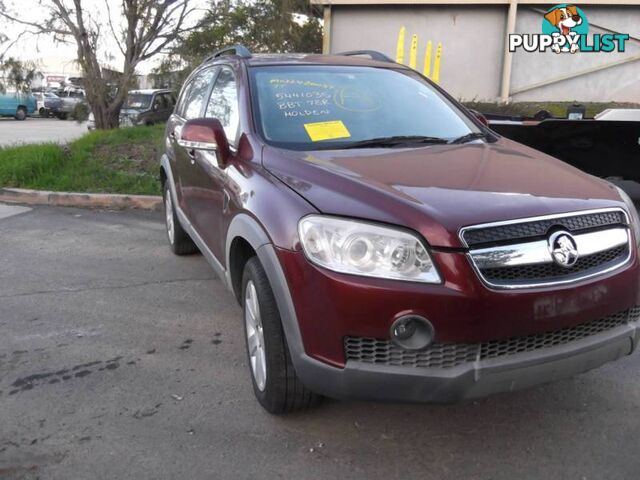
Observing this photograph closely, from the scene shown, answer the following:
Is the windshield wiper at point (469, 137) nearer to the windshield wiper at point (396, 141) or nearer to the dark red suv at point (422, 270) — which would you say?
the windshield wiper at point (396, 141)

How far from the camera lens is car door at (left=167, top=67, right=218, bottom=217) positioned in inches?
174

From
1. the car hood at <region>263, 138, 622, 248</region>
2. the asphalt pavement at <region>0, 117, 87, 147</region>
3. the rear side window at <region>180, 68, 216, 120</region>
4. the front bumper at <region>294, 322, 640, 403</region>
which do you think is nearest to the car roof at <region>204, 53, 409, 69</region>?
the rear side window at <region>180, 68, 216, 120</region>

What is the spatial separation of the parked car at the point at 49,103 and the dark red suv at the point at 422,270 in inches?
1326

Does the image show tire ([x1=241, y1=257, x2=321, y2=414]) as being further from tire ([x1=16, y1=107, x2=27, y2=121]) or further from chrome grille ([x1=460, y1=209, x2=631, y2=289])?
tire ([x1=16, y1=107, x2=27, y2=121])

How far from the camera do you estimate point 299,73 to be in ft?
12.4

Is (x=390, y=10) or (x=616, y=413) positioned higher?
(x=390, y=10)

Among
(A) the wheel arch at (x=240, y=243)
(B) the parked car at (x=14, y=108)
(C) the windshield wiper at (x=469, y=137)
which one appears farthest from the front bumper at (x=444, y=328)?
(B) the parked car at (x=14, y=108)

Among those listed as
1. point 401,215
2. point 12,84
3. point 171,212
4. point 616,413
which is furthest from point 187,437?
point 12,84

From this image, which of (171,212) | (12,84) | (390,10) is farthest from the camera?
(390,10)

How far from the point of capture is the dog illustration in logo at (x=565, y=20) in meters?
16.6

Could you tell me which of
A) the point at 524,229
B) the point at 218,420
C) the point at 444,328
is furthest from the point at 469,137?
the point at 218,420

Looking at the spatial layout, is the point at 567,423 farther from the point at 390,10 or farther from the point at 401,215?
the point at 390,10

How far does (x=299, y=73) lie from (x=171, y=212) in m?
2.28

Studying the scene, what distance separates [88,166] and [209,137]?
608cm
